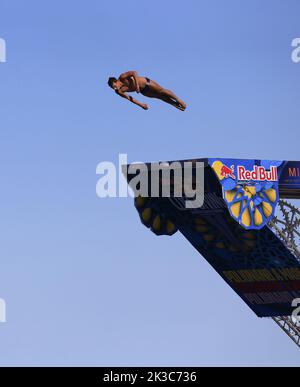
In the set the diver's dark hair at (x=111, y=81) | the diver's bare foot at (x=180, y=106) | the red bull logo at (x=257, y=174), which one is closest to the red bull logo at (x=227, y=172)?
the red bull logo at (x=257, y=174)

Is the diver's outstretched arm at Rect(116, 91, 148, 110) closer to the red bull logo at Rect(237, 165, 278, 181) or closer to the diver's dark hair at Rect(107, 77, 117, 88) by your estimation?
the diver's dark hair at Rect(107, 77, 117, 88)

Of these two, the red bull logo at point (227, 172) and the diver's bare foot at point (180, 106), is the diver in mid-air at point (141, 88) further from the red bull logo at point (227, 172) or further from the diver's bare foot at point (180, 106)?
the red bull logo at point (227, 172)

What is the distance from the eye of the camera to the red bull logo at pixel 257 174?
9881 centimetres

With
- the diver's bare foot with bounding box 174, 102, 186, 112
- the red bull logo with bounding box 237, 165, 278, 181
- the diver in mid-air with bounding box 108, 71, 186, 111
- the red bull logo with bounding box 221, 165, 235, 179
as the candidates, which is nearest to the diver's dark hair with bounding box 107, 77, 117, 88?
the diver in mid-air with bounding box 108, 71, 186, 111

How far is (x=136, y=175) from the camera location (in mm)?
102500

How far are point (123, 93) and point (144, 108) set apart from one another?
164cm

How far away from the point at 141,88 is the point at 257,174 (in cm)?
970

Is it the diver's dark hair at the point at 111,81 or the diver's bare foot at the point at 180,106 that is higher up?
the diver's dark hair at the point at 111,81

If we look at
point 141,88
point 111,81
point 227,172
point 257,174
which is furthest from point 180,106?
point 257,174

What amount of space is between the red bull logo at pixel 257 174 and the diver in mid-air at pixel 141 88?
555 centimetres

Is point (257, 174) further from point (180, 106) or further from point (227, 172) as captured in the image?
point (180, 106)
